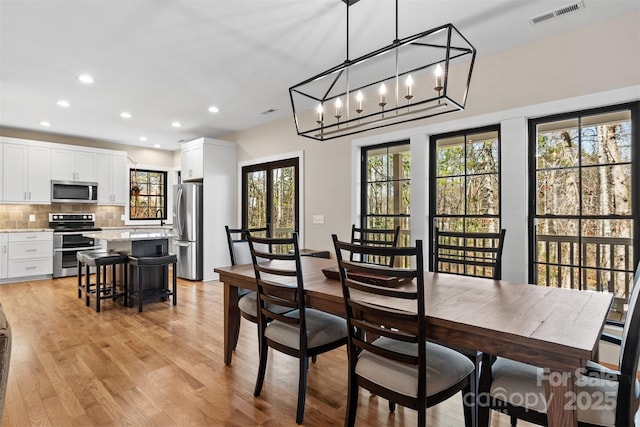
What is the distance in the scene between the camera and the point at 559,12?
2619 millimetres

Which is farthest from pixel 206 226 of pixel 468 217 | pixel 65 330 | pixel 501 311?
pixel 501 311

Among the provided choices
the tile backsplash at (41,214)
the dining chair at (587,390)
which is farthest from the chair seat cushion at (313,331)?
the tile backsplash at (41,214)

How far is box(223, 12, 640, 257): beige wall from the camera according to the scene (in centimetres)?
270

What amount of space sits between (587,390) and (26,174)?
801 cm

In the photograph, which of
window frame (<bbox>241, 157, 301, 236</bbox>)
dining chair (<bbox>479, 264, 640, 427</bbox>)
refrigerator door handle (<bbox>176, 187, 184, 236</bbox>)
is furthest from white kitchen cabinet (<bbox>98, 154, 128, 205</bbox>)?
dining chair (<bbox>479, 264, 640, 427</bbox>)

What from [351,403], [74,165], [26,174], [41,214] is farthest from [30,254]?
[351,403]

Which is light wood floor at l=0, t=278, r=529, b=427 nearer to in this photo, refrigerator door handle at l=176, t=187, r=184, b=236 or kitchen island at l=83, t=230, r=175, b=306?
kitchen island at l=83, t=230, r=175, b=306

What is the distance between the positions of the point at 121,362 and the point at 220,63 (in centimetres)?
293

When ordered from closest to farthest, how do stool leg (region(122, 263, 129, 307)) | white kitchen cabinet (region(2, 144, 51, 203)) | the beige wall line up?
the beige wall < stool leg (region(122, 263, 129, 307)) < white kitchen cabinet (region(2, 144, 51, 203))

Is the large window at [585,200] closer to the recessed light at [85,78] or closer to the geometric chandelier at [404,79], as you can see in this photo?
the geometric chandelier at [404,79]

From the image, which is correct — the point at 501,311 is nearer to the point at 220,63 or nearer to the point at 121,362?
the point at 121,362

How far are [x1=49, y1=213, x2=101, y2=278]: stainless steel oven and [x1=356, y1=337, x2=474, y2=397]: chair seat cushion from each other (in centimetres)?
663

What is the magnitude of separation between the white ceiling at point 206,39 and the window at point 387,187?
4.28 ft

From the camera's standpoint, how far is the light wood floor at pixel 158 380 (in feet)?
6.79
